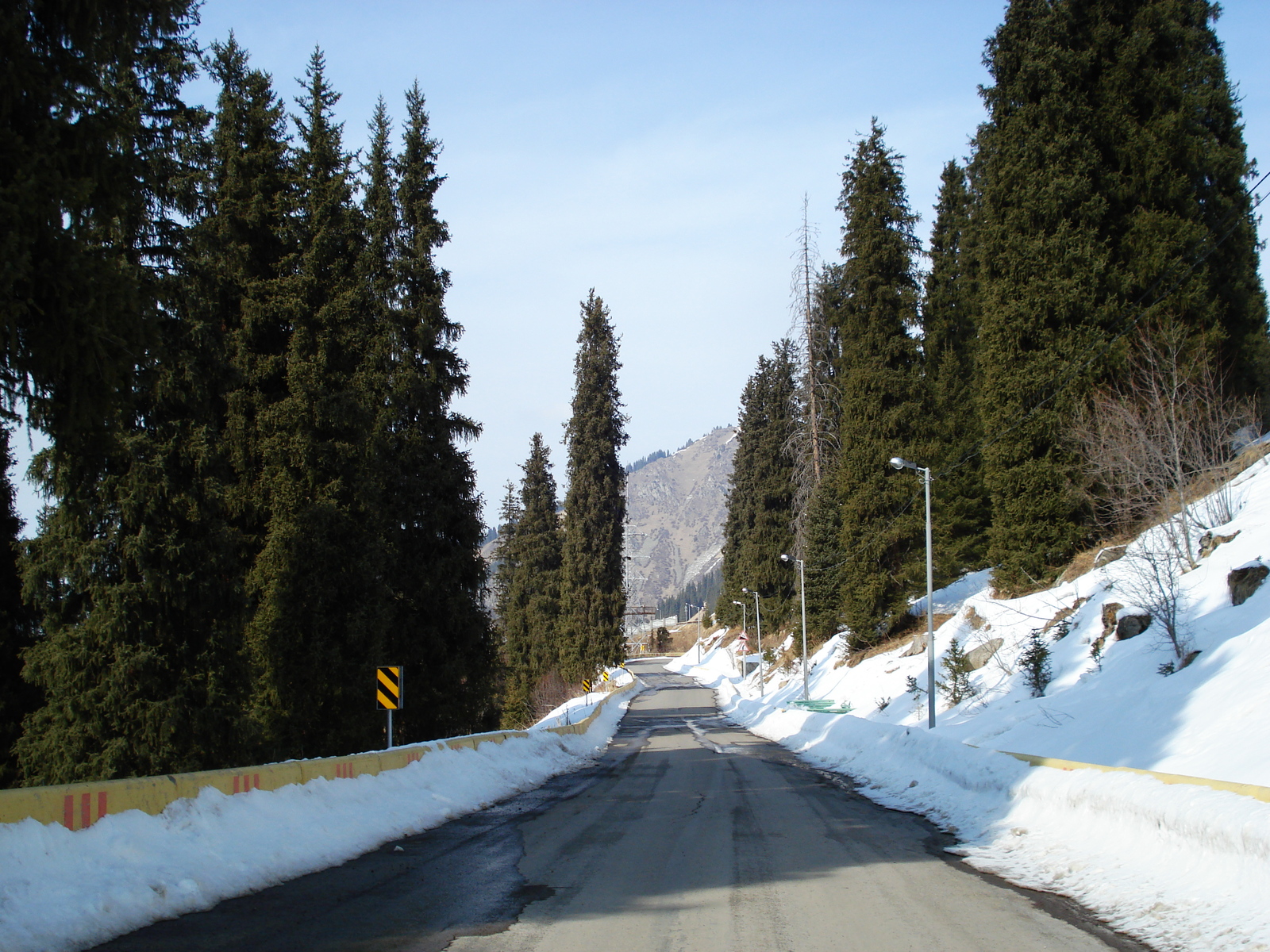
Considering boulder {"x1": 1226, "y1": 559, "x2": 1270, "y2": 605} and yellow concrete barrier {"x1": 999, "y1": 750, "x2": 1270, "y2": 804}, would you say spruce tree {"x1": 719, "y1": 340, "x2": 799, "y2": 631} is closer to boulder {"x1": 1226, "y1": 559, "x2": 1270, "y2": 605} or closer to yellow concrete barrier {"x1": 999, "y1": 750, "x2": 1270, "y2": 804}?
boulder {"x1": 1226, "y1": 559, "x2": 1270, "y2": 605}

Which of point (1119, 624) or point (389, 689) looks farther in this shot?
point (1119, 624)

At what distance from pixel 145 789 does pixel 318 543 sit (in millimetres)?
13263

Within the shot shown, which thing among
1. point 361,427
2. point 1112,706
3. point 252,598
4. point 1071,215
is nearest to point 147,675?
point 252,598

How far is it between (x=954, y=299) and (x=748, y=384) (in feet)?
91.6

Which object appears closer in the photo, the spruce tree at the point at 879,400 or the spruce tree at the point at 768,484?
the spruce tree at the point at 879,400

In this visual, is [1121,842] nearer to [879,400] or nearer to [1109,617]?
[1109,617]

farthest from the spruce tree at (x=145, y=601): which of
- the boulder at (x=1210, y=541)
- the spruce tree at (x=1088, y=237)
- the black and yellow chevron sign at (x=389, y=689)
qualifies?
the spruce tree at (x=1088, y=237)

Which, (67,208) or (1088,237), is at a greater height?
(1088,237)

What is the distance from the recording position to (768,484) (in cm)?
7038

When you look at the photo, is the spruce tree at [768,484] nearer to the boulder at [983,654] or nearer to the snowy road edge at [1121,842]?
the boulder at [983,654]

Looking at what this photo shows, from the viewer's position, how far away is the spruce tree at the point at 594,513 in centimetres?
5488

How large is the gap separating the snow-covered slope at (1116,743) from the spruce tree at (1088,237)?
4026mm

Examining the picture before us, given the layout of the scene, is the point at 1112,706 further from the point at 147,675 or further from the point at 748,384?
the point at 748,384

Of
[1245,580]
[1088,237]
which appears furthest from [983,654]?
[1088,237]
